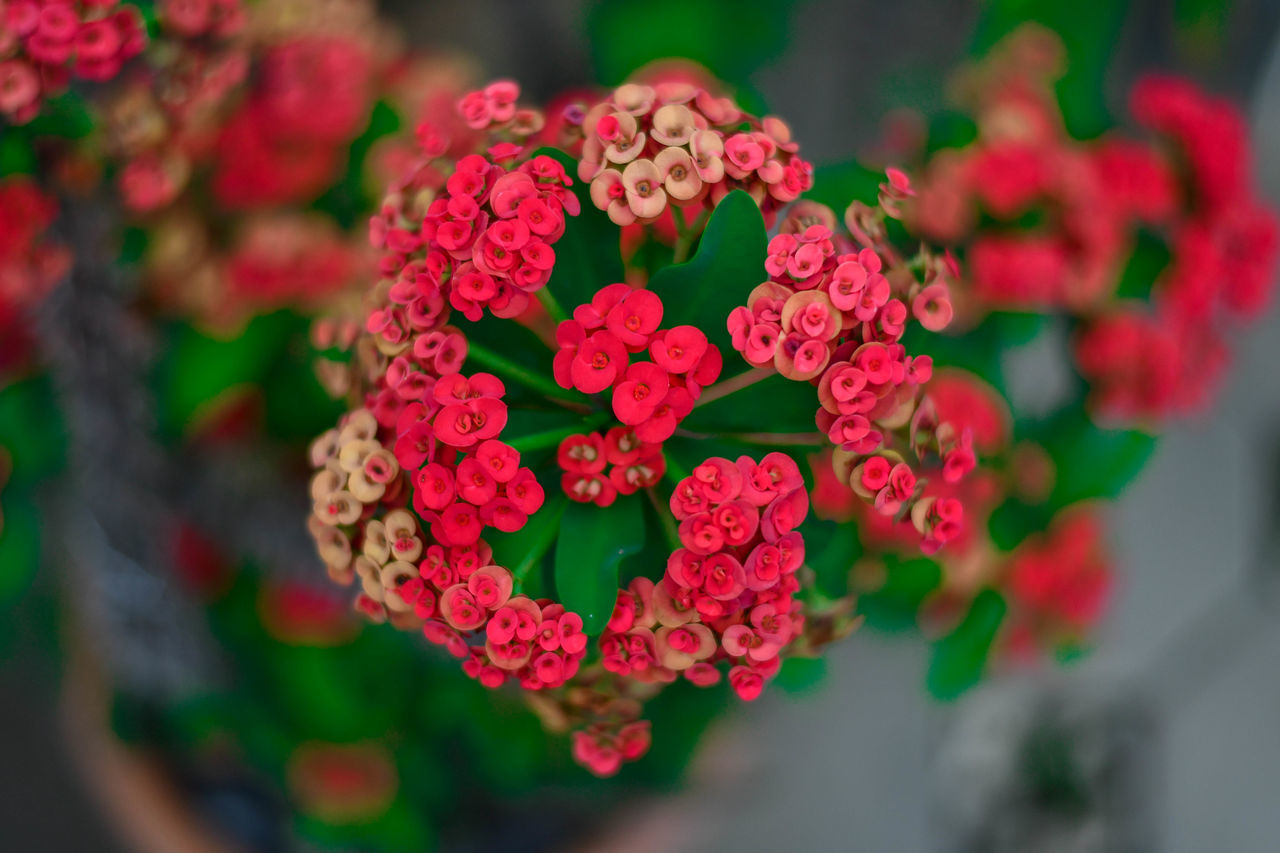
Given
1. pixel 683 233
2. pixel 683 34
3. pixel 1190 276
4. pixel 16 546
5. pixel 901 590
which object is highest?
pixel 683 34

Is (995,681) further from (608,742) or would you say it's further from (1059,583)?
(608,742)

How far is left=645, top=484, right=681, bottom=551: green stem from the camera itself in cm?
36

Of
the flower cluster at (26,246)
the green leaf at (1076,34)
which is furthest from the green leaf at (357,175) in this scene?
the green leaf at (1076,34)

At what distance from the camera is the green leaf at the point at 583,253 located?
0.36 meters

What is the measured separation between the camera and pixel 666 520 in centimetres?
36

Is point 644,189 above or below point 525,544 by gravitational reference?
above

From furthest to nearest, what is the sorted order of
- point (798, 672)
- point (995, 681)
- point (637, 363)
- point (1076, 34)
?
point (995, 681)
point (1076, 34)
point (798, 672)
point (637, 363)

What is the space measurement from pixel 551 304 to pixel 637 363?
6 centimetres

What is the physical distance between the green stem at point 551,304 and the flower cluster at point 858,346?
7 centimetres

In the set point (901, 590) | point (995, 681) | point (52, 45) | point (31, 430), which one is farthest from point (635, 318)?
point (995, 681)

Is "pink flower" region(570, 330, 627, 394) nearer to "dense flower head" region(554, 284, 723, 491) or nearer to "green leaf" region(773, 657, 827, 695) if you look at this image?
"dense flower head" region(554, 284, 723, 491)

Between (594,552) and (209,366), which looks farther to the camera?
(209,366)

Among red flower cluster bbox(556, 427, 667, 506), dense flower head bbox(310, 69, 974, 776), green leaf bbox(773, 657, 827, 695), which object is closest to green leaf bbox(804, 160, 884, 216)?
dense flower head bbox(310, 69, 974, 776)

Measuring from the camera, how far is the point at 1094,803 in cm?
96
